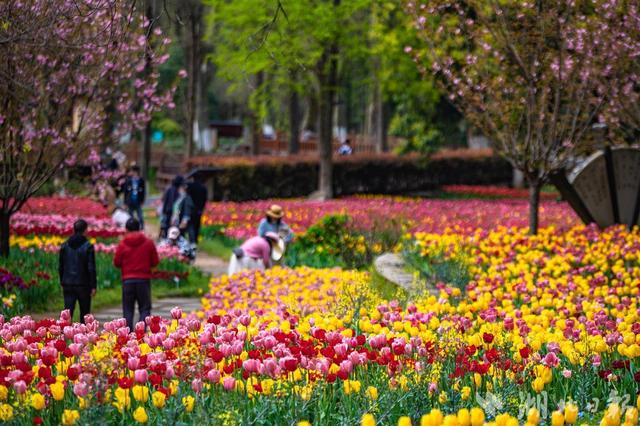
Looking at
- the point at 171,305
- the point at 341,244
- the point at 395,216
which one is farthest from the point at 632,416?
the point at 395,216

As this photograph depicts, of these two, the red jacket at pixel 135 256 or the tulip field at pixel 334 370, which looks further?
the red jacket at pixel 135 256

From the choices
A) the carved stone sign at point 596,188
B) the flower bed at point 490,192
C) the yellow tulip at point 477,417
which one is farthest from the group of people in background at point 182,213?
the flower bed at point 490,192

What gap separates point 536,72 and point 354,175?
1837cm

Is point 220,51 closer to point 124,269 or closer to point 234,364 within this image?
point 124,269

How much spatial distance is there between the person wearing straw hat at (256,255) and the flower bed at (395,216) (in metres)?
2.92

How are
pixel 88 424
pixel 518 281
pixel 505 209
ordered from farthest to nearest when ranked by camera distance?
pixel 505 209
pixel 518 281
pixel 88 424

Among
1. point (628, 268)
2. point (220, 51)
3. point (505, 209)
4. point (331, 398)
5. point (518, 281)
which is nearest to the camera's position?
point (331, 398)

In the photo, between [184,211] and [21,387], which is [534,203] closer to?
[184,211]

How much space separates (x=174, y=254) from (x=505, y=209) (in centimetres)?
1057

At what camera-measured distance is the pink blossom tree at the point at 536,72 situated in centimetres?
1345

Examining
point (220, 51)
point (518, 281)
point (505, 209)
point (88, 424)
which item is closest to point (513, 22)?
point (518, 281)

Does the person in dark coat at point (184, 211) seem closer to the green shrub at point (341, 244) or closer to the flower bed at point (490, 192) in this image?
the green shrub at point (341, 244)

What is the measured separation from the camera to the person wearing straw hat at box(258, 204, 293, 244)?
13.7 meters

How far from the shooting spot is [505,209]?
23.4 metres
